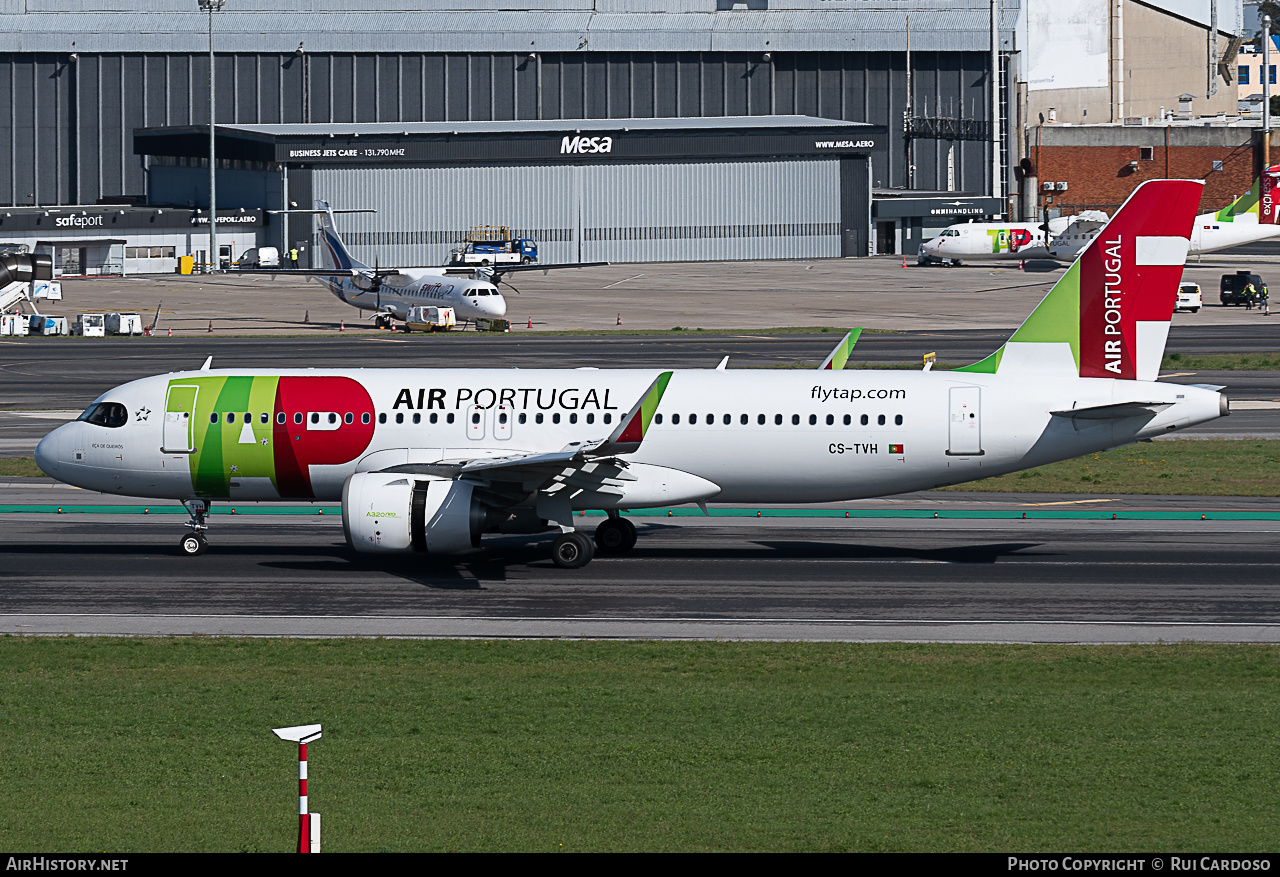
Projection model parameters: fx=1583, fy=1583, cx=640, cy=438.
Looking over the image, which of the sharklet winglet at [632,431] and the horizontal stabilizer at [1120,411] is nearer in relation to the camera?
the sharklet winglet at [632,431]

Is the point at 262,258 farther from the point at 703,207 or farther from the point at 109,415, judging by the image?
the point at 109,415

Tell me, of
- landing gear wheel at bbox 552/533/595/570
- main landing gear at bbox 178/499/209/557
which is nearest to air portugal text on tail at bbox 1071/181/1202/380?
landing gear wheel at bbox 552/533/595/570

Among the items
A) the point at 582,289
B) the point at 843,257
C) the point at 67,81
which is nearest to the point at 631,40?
the point at 843,257

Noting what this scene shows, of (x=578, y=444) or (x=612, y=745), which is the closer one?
(x=612, y=745)

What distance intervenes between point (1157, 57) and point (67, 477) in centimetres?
17291

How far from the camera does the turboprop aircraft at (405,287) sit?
94.6 m

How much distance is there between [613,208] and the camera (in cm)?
15062

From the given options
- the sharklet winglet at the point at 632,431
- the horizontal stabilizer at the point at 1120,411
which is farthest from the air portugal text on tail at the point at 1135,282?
the sharklet winglet at the point at 632,431

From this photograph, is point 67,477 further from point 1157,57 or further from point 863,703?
point 1157,57

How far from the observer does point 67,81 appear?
156500 mm

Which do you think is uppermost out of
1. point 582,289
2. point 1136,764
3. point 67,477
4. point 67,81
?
point 67,81

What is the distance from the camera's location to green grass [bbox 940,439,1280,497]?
4416 centimetres

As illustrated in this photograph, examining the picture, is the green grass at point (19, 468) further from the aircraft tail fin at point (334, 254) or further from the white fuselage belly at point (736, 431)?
the aircraft tail fin at point (334, 254)

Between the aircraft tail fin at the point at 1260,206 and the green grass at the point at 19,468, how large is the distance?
109459mm
